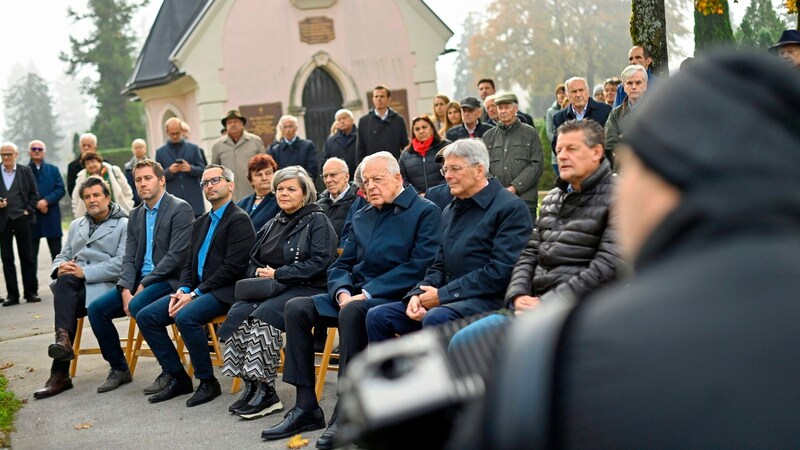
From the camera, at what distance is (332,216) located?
9.05 metres

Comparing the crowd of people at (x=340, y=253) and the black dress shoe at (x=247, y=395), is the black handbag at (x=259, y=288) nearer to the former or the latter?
the crowd of people at (x=340, y=253)

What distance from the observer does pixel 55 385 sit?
29.5 ft

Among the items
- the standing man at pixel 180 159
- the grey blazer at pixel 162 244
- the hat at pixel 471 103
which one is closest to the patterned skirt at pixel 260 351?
the grey blazer at pixel 162 244

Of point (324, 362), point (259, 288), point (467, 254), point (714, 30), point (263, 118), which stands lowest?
point (324, 362)

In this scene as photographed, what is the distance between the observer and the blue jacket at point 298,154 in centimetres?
1320

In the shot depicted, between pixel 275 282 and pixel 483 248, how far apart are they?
1778mm

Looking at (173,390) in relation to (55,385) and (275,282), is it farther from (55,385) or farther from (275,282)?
(275,282)

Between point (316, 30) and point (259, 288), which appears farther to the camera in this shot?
point (316, 30)

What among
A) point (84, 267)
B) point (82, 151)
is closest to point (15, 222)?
point (82, 151)

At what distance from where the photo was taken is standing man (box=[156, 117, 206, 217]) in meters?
14.1

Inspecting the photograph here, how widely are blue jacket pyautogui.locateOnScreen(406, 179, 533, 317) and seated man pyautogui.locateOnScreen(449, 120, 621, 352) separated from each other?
0.34 m

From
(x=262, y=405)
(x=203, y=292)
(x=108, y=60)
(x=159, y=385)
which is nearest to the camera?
(x=262, y=405)

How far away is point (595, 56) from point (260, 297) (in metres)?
67.0

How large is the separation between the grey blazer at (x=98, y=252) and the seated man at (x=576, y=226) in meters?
4.49
